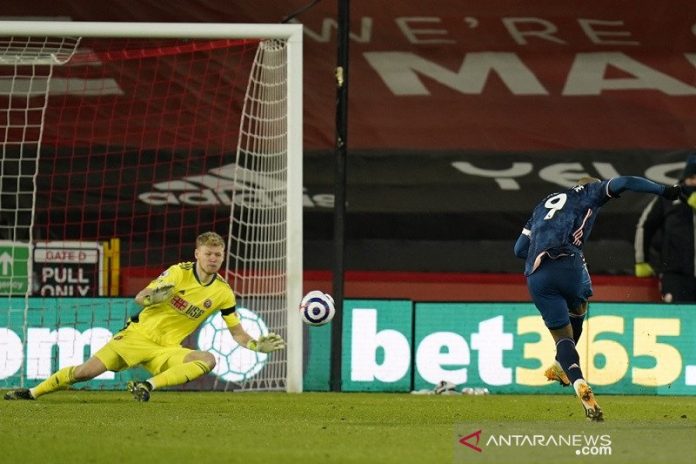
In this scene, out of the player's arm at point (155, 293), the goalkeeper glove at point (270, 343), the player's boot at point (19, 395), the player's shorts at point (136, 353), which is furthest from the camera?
the player's shorts at point (136, 353)

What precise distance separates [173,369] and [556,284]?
11.3ft

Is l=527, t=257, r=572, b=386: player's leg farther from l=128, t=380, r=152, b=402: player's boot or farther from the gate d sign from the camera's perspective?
the gate d sign

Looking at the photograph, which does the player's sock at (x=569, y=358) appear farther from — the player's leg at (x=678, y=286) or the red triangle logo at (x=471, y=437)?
the player's leg at (x=678, y=286)

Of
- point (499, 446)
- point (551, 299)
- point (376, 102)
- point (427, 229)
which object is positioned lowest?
point (499, 446)

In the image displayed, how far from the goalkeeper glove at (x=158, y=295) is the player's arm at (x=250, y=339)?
672 millimetres

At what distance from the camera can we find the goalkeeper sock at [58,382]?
11570 millimetres

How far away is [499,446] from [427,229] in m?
8.73

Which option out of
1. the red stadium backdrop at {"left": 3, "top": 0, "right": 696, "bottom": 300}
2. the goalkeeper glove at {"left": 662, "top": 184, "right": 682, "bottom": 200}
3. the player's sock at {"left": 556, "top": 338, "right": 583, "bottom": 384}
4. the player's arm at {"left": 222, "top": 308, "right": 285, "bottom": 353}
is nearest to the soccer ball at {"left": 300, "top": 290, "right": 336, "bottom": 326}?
the player's arm at {"left": 222, "top": 308, "right": 285, "bottom": 353}

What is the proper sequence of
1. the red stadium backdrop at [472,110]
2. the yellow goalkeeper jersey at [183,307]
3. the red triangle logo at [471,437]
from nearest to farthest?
the red triangle logo at [471,437] → the yellow goalkeeper jersey at [183,307] → the red stadium backdrop at [472,110]

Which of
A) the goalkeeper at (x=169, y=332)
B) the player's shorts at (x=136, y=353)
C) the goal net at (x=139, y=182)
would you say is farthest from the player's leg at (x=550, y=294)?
the goal net at (x=139, y=182)

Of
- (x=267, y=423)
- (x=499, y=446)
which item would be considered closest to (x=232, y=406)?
(x=267, y=423)

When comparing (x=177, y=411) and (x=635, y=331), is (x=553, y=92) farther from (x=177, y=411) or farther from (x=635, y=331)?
(x=177, y=411)

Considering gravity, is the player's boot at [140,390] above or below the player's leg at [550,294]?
below

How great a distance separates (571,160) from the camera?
54.3ft
